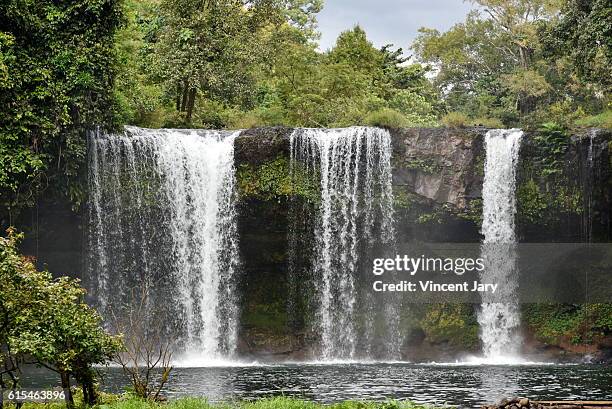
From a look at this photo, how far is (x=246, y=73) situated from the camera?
35.3 metres

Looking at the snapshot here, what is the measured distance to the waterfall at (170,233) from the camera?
2784 cm

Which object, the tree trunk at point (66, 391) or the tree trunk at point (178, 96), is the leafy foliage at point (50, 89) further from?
the tree trunk at point (66, 391)

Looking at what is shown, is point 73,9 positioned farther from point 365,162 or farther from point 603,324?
point 603,324

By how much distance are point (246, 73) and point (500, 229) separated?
1224 centimetres

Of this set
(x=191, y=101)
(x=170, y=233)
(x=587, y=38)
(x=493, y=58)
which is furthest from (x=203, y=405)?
(x=493, y=58)

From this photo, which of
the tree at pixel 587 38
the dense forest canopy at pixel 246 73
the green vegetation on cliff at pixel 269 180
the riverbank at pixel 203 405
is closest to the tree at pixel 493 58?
the dense forest canopy at pixel 246 73

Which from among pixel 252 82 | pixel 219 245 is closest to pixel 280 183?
pixel 219 245

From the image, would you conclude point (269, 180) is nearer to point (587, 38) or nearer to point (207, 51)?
point (207, 51)

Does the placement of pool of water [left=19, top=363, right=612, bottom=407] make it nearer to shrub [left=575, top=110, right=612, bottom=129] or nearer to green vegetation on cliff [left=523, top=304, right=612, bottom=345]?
green vegetation on cliff [left=523, top=304, right=612, bottom=345]

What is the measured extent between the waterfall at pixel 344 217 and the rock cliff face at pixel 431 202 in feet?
2.00

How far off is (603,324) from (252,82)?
1632cm

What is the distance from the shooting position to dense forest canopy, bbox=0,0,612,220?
25.1 meters

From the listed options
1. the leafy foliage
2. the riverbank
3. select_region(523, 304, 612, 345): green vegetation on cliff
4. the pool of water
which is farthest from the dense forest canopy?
the riverbank

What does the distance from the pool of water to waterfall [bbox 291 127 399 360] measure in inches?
106
